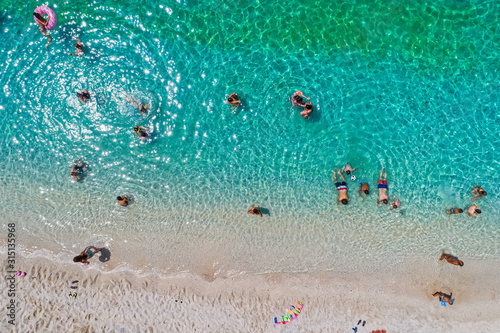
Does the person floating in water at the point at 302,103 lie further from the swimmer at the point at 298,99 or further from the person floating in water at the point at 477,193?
the person floating in water at the point at 477,193

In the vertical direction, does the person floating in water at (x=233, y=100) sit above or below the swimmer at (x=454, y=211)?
above

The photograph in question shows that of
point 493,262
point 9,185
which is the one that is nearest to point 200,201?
point 9,185

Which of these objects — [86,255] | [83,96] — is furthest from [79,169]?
[86,255]

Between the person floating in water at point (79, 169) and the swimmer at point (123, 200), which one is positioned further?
the person floating in water at point (79, 169)

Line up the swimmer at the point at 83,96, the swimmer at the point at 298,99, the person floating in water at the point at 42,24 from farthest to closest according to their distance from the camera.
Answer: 1. the swimmer at the point at 83,96
2. the swimmer at the point at 298,99
3. the person floating in water at the point at 42,24

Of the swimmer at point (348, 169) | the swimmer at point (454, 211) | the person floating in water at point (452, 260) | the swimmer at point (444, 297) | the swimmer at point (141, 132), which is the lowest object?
the swimmer at point (444, 297)

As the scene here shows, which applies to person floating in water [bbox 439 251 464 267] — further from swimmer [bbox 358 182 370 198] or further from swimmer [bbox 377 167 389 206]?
swimmer [bbox 358 182 370 198]

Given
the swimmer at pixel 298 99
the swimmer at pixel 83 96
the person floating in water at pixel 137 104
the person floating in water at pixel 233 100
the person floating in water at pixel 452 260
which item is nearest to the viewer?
the person floating in water at pixel 452 260

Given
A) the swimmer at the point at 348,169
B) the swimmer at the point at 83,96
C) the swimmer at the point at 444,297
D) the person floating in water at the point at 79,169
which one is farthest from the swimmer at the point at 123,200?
the swimmer at the point at 444,297

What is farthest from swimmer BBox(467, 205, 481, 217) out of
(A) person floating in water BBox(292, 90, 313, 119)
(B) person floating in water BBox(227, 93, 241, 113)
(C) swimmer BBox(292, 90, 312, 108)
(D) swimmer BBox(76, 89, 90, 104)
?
(D) swimmer BBox(76, 89, 90, 104)
